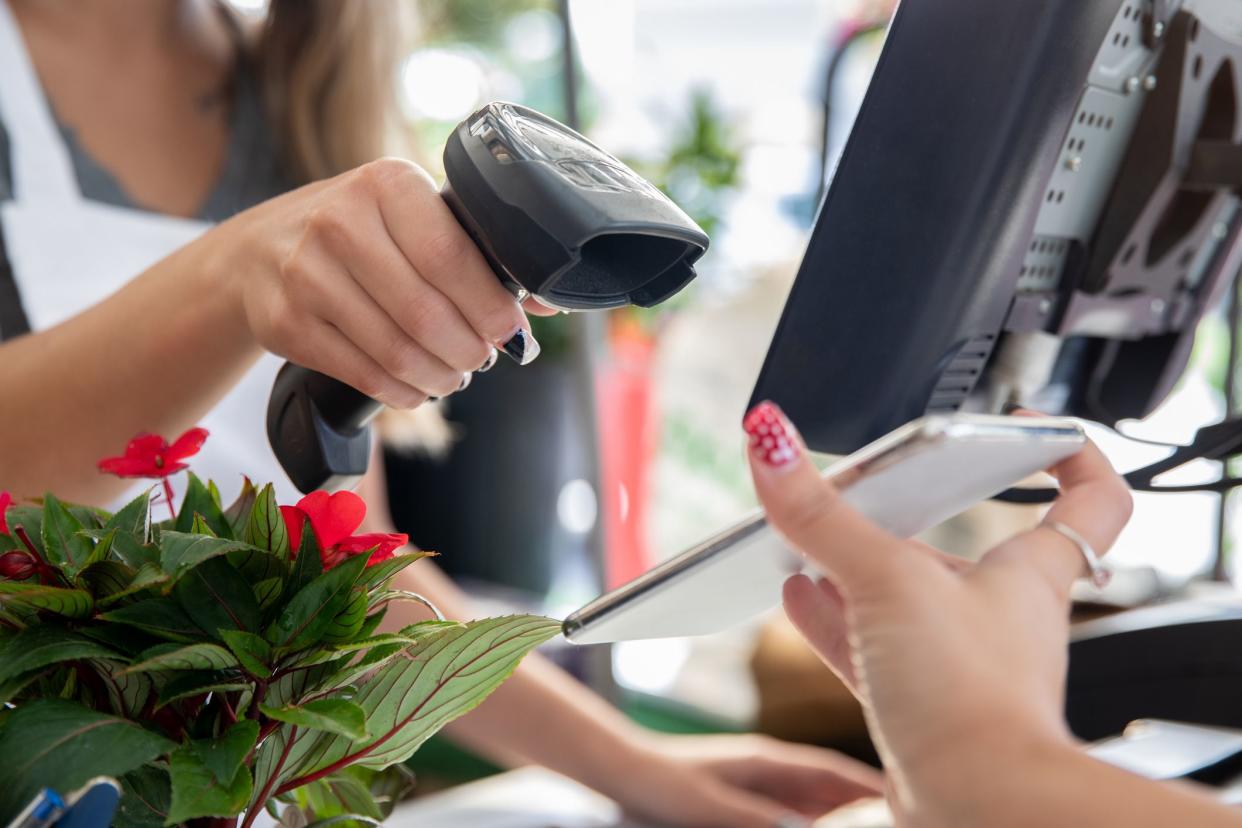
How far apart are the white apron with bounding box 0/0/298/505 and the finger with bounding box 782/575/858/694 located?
53 cm

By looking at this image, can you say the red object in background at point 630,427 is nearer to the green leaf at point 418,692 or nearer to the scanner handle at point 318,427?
the scanner handle at point 318,427

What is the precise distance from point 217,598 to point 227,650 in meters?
0.03

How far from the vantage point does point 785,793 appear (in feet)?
2.63

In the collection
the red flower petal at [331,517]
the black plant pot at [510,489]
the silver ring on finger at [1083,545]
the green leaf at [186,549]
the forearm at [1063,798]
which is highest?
the silver ring on finger at [1083,545]

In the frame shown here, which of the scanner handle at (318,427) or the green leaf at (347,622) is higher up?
the green leaf at (347,622)

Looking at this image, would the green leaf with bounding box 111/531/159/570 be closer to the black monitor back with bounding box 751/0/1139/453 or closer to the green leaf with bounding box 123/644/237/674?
the green leaf with bounding box 123/644/237/674

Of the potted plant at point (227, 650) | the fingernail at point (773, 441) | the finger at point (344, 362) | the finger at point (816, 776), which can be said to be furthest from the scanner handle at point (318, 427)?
the finger at point (816, 776)

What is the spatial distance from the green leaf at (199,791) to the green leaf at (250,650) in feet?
0.10

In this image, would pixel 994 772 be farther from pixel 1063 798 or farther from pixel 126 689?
pixel 126 689

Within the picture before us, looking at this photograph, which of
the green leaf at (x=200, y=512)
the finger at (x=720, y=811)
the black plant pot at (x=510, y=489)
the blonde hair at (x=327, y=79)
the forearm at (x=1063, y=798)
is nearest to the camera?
the forearm at (x=1063, y=798)

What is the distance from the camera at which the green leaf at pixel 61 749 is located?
297 millimetres

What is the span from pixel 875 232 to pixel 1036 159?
0.07 metres

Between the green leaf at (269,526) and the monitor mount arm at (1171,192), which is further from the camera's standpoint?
the monitor mount arm at (1171,192)

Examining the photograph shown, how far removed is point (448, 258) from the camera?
42 cm
